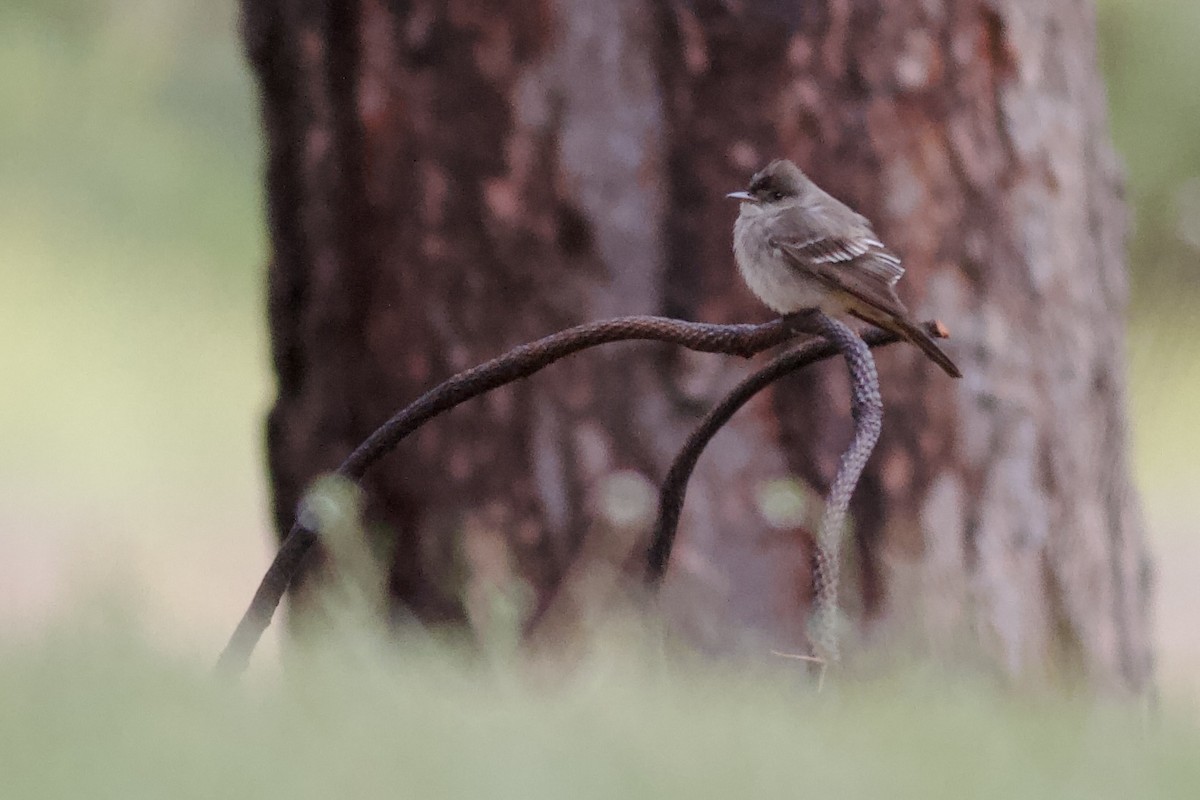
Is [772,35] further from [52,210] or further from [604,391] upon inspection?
[52,210]

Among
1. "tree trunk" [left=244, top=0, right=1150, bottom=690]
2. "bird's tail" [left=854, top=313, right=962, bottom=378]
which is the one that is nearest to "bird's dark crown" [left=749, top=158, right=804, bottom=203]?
"tree trunk" [left=244, top=0, right=1150, bottom=690]

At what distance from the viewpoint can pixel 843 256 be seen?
265cm

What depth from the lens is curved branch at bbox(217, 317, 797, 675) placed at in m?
1.67

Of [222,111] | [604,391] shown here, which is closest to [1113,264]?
[604,391]

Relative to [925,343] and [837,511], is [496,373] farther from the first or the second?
[925,343]

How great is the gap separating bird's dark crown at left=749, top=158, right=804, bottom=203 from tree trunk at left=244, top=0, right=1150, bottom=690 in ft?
0.49

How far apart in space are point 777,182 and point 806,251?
146 mm

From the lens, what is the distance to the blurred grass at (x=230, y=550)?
1.34 meters

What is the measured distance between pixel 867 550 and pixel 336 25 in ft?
4.68

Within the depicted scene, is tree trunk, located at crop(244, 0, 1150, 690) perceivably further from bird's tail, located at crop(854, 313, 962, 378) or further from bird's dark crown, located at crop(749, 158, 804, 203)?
bird's tail, located at crop(854, 313, 962, 378)

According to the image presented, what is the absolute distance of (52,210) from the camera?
30.7 ft

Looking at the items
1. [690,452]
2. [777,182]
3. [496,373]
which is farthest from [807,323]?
[777,182]

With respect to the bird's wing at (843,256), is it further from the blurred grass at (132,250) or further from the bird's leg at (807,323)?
the blurred grass at (132,250)

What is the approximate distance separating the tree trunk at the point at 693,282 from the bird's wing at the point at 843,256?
0.77 ft
